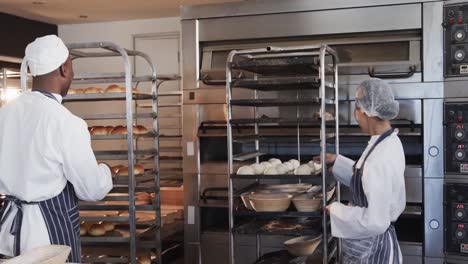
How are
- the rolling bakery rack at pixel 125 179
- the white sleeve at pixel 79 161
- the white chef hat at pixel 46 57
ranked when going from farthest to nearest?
the rolling bakery rack at pixel 125 179 → the white chef hat at pixel 46 57 → the white sleeve at pixel 79 161

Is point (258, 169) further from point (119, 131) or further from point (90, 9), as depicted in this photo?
point (90, 9)

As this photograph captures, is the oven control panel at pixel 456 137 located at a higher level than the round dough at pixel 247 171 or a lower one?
higher

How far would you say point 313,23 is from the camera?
3.85m

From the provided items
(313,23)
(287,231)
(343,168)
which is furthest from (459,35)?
(287,231)

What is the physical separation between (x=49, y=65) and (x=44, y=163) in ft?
1.40

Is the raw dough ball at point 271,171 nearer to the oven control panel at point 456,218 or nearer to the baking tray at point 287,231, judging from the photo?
the baking tray at point 287,231

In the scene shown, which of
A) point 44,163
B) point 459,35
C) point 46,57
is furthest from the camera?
point 459,35

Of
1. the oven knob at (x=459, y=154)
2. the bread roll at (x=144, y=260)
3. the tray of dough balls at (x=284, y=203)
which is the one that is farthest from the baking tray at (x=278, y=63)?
the bread roll at (x=144, y=260)

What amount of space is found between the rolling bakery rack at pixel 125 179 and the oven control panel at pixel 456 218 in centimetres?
194

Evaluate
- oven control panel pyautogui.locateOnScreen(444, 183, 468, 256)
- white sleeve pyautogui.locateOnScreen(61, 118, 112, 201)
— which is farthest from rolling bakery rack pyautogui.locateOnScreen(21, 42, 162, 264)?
oven control panel pyautogui.locateOnScreen(444, 183, 468, 256)

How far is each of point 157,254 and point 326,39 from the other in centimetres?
195

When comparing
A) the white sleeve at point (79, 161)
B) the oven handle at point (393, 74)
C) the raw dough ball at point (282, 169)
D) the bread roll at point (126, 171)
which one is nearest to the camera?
the white sleeve at point (79, 161)

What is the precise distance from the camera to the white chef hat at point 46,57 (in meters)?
2.26

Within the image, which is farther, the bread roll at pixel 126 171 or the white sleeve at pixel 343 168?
the bread roll at pixel 126 171
